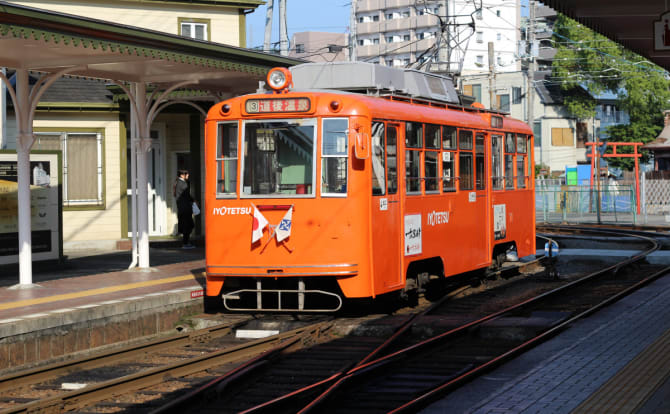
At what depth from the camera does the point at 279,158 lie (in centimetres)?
1227

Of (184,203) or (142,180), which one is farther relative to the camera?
(184,203)

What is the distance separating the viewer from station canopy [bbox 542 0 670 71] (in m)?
12.0

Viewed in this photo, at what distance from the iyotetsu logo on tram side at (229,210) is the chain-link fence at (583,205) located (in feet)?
88.8

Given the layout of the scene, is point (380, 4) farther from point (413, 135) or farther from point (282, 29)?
point (413, 135)

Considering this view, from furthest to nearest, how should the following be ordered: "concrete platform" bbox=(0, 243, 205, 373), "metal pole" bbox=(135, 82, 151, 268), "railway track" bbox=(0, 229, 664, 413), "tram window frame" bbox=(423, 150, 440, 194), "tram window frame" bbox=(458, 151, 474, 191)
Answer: "metal pole" bbox=(135, 82, 151, 268) → "tram window frame" bbox=(458, 151, 474, 191) → "tram window frame" bbox=(423, 150, 440, 194) → "concrete platform" bbox=(0, 243, 205, 373) → "railway track" bbox=(0, 229, 664, 413)

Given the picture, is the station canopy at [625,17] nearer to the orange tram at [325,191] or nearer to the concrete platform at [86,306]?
the orange tram at [325,191]

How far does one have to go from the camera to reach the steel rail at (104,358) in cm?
929

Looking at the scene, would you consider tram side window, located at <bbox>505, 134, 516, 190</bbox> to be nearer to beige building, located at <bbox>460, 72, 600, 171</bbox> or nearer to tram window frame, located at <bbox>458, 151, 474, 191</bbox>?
tram window frame, located at <bbox>458, 151, 474, 191</bbox>

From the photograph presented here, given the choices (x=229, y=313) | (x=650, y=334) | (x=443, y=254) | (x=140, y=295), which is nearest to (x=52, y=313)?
(x=140, y=295)

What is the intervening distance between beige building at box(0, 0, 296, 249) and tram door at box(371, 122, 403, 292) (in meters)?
8.81

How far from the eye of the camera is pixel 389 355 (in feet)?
32.0

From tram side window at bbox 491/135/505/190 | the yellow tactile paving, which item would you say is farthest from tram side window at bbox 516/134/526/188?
the yellow tactile paving

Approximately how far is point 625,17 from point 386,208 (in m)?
5.35

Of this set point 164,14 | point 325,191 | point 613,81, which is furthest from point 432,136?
point 613,81
